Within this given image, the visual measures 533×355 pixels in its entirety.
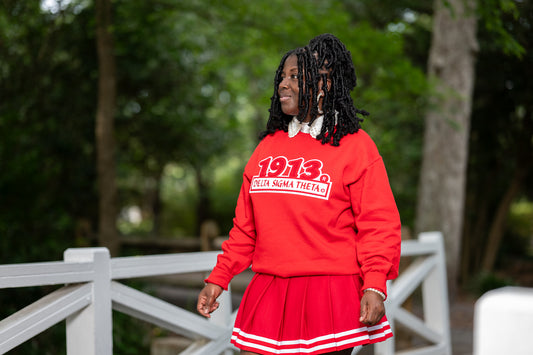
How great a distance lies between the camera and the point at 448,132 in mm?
8789

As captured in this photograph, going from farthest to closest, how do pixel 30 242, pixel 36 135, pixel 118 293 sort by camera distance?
1. pixel 36 135
2. pixel 30 242
3. pixel 118 293

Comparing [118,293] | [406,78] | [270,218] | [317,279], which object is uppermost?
[406,78]

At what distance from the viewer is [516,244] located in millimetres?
14117

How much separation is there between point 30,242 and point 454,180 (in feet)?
19.0

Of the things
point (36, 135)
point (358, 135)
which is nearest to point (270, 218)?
point (358, 135)

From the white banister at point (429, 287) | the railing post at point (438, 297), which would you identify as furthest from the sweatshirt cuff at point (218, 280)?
the railing post at point (438, 297)

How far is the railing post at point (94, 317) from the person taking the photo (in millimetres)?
2559

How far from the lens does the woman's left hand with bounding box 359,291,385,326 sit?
186cm

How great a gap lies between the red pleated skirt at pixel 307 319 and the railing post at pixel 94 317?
796mm

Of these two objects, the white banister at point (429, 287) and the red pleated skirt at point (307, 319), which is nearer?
Answer: the red pleated skirt at point (307, 319)

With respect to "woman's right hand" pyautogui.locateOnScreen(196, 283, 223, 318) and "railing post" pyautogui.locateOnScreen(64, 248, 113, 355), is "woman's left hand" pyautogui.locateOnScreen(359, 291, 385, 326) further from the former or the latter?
"railing post" pyautogui.locateOnScreen(64, 248, 113, 355)

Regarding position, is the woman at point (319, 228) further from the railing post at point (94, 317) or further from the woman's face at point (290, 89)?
the railing post at point (94, 317)

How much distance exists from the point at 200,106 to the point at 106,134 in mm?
4761

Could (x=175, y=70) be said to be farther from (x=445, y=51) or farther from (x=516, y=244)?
(x=516, y=244)
